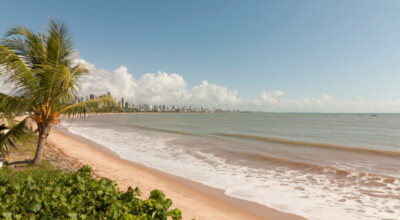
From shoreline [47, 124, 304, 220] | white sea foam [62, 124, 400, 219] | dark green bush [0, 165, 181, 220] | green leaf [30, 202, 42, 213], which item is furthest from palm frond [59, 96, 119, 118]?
green leaf [30, 202, 42, 213]

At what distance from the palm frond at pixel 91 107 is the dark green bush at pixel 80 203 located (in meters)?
4.61

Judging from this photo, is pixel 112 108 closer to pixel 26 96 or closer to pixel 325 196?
Answer: pixel 26 96

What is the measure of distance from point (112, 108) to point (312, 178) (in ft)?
33.8

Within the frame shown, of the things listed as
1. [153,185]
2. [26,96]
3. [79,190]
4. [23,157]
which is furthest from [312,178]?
[23,157]

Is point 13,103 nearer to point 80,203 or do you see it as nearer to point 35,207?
point 35,207

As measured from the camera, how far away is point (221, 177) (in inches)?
400

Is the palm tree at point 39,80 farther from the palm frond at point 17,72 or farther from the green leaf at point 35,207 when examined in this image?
the green leaf at point 35,207

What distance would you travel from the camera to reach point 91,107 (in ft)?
30.9

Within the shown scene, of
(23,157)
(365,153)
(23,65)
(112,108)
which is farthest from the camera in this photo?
(365,153)

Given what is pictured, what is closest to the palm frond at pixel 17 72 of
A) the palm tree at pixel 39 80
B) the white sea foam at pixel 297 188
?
the palm tree at pixel 39 80

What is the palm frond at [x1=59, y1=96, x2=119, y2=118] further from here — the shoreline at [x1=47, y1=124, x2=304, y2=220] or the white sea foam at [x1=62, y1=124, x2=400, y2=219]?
the white sea foam at [x1=62, y1=124, x2=400, y2=219]

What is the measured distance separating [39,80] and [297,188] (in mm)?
11054

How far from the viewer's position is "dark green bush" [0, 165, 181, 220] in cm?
343

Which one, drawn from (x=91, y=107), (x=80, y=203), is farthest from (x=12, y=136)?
(x=80, y=203)
